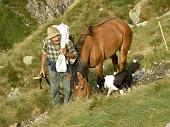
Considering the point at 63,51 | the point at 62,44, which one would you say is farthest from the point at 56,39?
the point at 63,51

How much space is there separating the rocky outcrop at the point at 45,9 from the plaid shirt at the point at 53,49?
3188 centimetres

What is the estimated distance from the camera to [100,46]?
608 inches

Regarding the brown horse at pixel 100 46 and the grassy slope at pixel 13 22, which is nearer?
the brown horse at pixel 100 46

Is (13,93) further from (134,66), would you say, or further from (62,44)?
(62,44)

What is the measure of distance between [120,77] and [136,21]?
71.9ft

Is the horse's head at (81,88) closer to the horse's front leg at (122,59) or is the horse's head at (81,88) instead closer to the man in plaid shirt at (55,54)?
the man in plaid shirt at (55,54)

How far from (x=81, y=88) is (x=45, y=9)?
1336 inches

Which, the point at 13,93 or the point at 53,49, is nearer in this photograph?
the point at 53,49

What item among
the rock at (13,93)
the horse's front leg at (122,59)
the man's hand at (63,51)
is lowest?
the rock at (13,93)

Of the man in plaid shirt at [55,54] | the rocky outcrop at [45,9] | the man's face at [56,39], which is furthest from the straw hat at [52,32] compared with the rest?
the rocky outcrop at [45,9]

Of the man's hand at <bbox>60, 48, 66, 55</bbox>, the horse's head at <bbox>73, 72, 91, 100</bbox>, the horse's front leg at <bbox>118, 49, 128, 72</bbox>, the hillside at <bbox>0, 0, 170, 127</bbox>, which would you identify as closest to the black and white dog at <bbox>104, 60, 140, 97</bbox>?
the hillside at <bbox>0, 0, 170, 127</bbox>

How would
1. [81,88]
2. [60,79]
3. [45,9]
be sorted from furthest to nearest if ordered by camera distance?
1. [45,9]
2. [60,79]
3. [81,88]

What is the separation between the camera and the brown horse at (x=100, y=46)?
14010 mm

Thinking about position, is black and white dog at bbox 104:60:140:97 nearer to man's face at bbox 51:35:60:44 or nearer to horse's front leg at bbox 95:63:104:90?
horse's front leg at bbox 95:63:104:90
